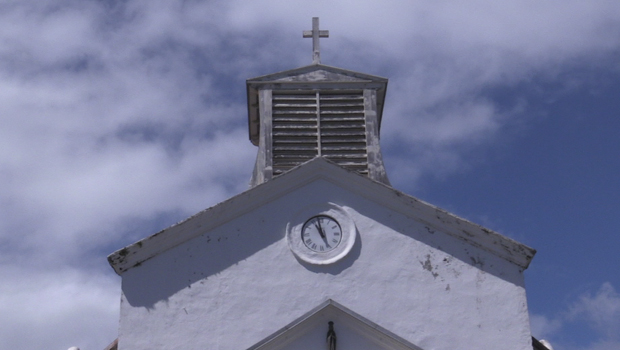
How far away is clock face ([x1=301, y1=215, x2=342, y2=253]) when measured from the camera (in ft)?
40.1

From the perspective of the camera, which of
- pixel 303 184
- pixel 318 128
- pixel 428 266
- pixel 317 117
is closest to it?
pixel 428 266

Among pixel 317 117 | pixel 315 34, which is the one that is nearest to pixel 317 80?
pixel 317 117

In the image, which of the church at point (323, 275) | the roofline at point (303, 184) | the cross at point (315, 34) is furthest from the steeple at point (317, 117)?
the church at point (323, 275)

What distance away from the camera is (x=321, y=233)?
40.4ft

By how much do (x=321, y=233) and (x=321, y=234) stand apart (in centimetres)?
2

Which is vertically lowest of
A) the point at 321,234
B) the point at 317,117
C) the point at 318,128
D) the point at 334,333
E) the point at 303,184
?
the point at 334,333

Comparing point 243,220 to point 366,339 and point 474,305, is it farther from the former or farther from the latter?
point 474,305

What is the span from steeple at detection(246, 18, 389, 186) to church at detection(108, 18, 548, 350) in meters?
2.60

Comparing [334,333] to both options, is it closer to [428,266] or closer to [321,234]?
[321,234]

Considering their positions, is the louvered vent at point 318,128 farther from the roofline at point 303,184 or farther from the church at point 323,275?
the church at point 323,275

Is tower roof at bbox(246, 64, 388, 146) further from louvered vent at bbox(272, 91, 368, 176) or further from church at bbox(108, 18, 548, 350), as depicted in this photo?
church at bbox(108, 18, 548, 350)

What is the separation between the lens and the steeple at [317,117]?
50.3 ft

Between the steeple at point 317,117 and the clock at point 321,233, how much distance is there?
8.62 feet

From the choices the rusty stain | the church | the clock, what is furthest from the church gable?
the rusty stain
